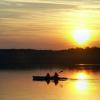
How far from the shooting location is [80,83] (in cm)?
6456

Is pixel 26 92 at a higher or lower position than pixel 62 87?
lower

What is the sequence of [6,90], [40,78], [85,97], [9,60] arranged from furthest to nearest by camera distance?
[9,60] → [40,78] → [6,90] → [85,97]

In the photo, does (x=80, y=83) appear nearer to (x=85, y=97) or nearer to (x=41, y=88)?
(x=41, y=88)

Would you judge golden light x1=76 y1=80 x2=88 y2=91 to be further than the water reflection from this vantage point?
Yes

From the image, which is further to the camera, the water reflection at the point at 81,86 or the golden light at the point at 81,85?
the golden light at the point at 81,85

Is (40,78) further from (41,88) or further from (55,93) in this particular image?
(55,93)

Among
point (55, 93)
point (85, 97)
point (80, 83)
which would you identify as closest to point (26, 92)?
point (55, 93)

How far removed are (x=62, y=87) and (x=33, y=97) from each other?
1258 cm

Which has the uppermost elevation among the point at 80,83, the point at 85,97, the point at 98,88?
the point at 80,83

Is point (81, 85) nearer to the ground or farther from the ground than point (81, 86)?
farther from the ground

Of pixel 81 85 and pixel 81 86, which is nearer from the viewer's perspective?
pixel 81 86

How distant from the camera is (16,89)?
180 ft

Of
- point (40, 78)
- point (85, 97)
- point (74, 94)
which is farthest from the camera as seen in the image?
point (40, 78)

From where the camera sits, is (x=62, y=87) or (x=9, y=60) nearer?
(x=62, y=87)
